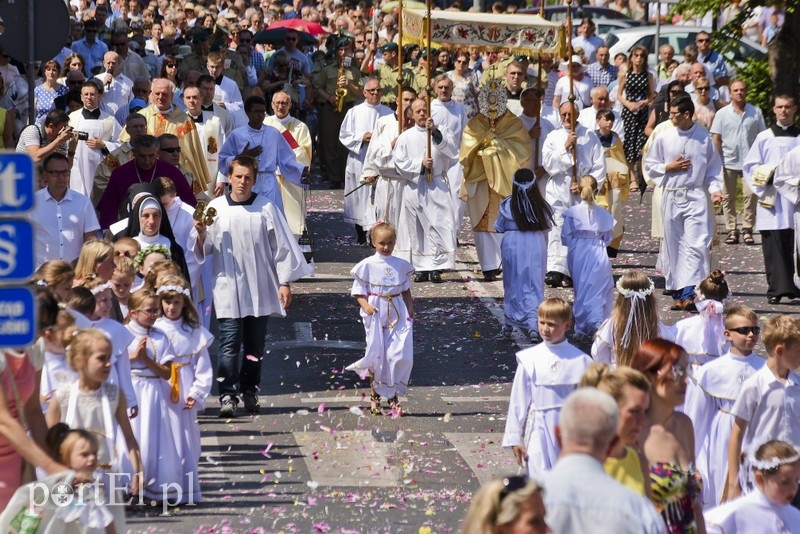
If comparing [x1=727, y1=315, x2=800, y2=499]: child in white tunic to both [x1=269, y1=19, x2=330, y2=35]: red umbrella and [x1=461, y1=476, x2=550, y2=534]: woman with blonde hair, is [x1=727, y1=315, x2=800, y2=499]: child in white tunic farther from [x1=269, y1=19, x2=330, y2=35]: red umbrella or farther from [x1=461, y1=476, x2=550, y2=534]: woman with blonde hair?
[x1=269, y1=19, x2=330, y2=35]: red umbrella

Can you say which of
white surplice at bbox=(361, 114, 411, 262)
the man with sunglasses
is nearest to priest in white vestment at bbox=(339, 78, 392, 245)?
white surplice at bbox=(361, 114, 411, 262)

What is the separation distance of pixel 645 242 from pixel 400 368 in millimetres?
8994

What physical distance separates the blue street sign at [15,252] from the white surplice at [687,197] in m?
11.2

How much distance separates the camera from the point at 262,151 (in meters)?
15.9

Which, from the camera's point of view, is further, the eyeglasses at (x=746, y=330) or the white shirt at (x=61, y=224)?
the white shirt at (x=61, y=224)

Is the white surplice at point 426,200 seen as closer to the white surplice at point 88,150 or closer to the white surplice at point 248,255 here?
the white surplice at point 88,150

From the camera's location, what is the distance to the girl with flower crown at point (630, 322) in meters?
9.54

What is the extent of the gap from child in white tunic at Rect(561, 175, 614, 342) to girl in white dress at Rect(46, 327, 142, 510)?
7058 millimetres

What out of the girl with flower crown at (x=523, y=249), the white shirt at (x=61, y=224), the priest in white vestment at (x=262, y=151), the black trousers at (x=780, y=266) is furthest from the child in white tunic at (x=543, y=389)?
the black trousers at (x=780, y=266)

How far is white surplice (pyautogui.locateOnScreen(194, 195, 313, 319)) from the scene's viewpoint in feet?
39.7

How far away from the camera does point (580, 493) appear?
5.58 m

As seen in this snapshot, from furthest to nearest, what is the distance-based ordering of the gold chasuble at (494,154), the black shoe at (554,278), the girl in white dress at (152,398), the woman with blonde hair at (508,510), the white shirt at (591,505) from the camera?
the gold chasuble at (494,154), the black shoe at (554,278), the girl in white dress at (152,398), the white shirt at (591,505), the woman with blonde hair at (508,510)

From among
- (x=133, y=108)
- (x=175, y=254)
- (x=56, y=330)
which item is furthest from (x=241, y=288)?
(x=133, y=108)

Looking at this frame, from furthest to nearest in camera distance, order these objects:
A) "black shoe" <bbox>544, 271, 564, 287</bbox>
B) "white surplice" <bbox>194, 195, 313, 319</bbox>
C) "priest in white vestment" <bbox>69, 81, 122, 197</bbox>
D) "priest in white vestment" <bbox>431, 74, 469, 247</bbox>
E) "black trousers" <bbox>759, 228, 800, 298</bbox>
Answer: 1. "priest in white vestment" <bbox>431, 74, 469, 247</bbox>
2. "black shoe" <bbox>544, 271, 564, 287</bbox>
3. "black trousers" <bbox>759, 228, 800, 298</bbox>
4. "priest in white vestment" <bbox>69, 81, 122, 197</bbox>
5. "white surplice" <bbox>194, 195, 313, 319</bbox>
